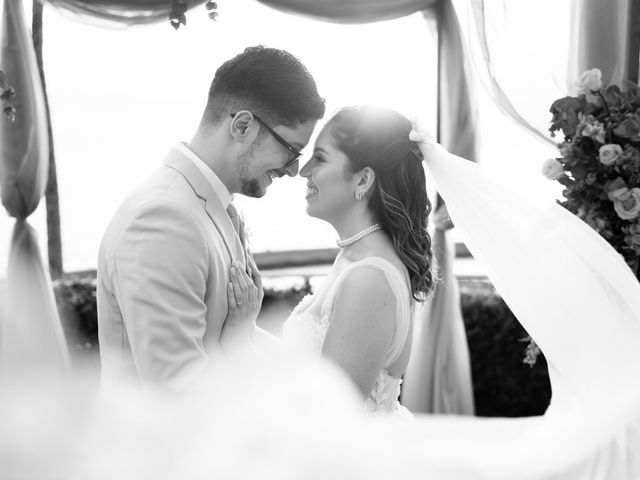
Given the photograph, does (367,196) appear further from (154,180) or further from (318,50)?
(318,50)

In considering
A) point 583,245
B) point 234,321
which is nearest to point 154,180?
point 234,321

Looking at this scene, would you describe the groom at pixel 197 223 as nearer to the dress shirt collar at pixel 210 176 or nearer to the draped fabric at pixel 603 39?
the dress shirt collar at pixel 210 176

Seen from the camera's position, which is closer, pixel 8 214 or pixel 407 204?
pixel 407 204

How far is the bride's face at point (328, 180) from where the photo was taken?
2.87 m

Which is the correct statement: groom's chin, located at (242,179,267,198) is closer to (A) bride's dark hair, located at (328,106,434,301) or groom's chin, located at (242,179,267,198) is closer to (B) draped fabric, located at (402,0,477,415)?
(A) bride's dark hair, located at (328,106,434,301)

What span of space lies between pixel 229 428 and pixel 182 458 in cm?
5

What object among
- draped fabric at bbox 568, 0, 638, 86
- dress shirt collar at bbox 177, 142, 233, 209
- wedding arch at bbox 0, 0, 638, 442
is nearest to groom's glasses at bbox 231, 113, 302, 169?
dress shirt collar at bbox 177, 142, 233, 209

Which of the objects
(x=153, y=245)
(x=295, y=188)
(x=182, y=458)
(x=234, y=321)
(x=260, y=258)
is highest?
(x=182, y=458)

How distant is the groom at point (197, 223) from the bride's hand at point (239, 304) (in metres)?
0.02

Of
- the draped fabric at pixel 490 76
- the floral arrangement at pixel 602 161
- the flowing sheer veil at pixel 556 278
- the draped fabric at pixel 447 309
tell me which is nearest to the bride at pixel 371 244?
the flowing sheer veil at pixel 556 278

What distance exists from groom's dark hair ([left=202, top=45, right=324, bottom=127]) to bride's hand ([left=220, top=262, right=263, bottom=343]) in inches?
16.9

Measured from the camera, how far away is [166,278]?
2016mm

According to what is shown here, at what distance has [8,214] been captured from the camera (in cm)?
436

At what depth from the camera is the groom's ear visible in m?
2.35
